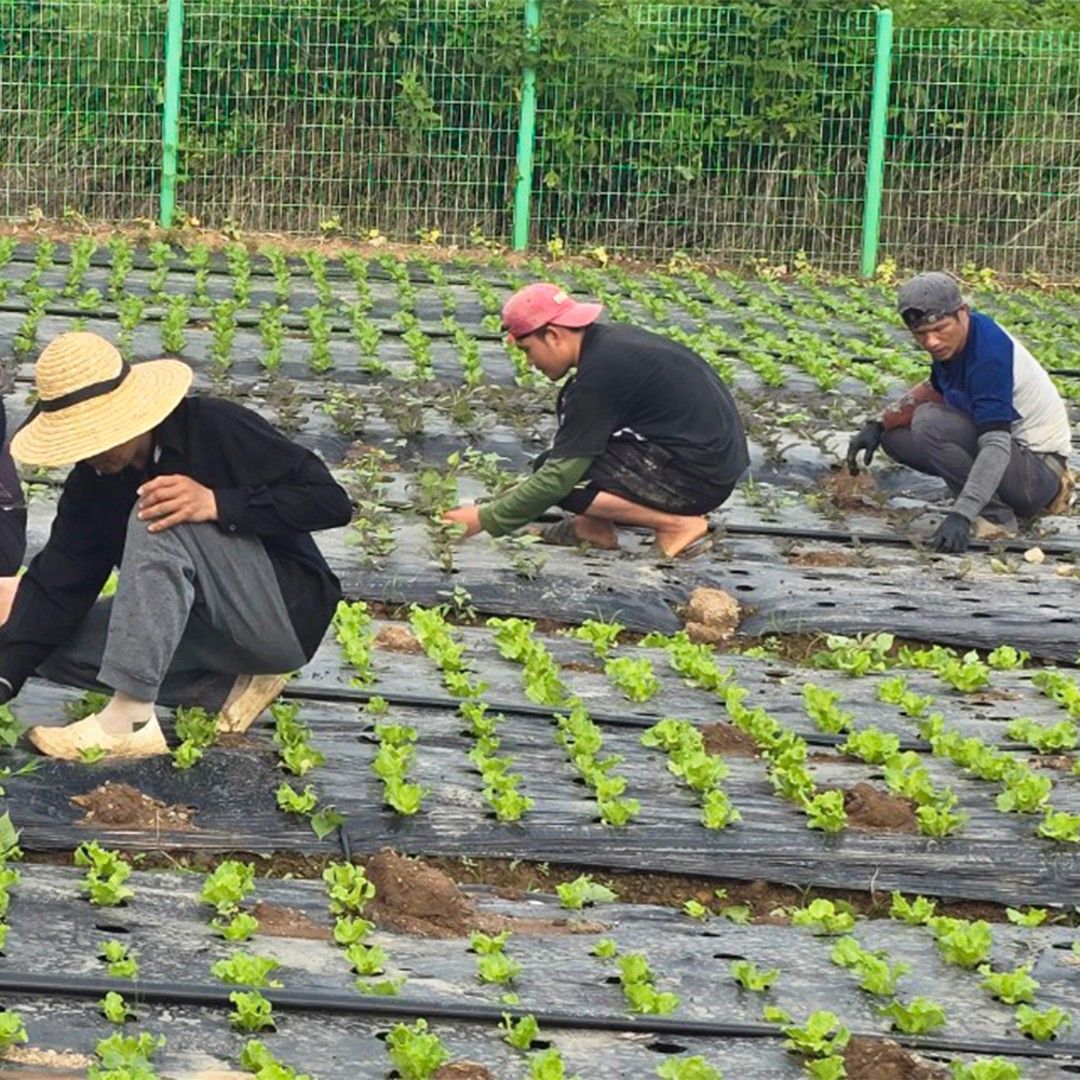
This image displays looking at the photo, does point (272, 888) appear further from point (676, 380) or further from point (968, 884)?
point (676, 380)

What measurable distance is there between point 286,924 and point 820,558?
404 centimetres

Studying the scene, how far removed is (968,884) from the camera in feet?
16.8

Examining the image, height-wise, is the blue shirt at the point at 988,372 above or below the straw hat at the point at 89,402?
below

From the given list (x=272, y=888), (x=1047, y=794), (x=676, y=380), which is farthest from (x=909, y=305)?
(x=272, y=888)

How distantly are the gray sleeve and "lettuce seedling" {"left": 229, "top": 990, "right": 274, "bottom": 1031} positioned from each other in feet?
15.3

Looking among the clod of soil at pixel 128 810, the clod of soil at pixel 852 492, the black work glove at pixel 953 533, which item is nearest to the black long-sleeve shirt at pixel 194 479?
the clod of soil at pixel 128 810

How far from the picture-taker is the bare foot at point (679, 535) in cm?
805

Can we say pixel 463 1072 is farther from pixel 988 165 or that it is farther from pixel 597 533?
pixel 988 165

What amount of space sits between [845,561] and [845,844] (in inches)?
123

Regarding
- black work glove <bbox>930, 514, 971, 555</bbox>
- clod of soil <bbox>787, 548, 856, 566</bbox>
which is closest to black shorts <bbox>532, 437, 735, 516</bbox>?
clod of soil <bbox>787, 548, 856, 566</bbox>

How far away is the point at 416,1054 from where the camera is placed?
12.8 feet

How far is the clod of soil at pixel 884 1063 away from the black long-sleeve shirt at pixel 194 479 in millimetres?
1732

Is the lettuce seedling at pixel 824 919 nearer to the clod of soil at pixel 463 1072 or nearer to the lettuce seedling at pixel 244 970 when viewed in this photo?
the clod of soil at pixel 463 1072

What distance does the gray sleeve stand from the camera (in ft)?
26.5
